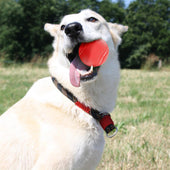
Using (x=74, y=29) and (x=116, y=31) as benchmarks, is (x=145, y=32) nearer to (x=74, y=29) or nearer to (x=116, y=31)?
(x=116, y=31)

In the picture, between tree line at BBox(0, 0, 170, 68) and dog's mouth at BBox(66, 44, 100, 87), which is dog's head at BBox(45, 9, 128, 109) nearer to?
dog's mouth at BBox(66, 44, 100, 87)

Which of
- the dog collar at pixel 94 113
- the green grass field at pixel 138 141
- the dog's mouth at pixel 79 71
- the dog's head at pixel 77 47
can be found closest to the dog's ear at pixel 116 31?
the dog's head at pixel 77 47

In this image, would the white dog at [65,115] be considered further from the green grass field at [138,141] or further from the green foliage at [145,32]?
Result: the green foliage at [145,32]

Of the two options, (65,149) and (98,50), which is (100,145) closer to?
(65,149)

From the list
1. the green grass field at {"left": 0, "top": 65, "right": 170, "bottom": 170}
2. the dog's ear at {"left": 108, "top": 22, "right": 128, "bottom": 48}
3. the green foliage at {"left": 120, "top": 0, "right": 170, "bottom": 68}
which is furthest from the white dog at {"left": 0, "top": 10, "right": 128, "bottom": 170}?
Answer: the green foliage at {"left": 120, "top": 0, "right": 170, "bottom": 68}

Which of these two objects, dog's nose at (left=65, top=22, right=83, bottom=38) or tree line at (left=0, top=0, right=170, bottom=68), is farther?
tree line at (left=0, top=0, right=170, bottom=68)

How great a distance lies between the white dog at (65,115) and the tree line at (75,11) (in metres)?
9.15

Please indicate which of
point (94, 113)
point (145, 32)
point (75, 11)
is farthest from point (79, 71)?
point (145, 32)

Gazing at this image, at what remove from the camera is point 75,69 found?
74.8 inches

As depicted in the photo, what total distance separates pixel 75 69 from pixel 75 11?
35.7 ft

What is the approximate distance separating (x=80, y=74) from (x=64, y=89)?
0.19 meters

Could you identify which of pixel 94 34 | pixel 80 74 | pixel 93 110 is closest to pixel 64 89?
pixel 80 74

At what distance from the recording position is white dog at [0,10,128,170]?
1610mm

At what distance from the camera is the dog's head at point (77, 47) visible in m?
1.87
